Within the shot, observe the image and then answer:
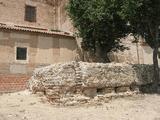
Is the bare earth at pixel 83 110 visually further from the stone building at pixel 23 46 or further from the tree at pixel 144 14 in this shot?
the stone building at pixel 23 46

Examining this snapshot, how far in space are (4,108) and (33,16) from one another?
47.6ft

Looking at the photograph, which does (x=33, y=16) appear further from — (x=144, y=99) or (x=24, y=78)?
(x=144, y=99)

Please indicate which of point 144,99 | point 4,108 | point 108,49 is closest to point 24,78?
point 108,49

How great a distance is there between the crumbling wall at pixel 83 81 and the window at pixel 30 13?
1167 cm

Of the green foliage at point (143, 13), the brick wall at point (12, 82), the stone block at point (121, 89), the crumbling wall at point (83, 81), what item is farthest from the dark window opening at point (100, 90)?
the brick wall at point (12, 82)

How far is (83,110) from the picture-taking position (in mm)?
11297

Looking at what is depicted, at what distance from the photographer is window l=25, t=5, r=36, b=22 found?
967 inches

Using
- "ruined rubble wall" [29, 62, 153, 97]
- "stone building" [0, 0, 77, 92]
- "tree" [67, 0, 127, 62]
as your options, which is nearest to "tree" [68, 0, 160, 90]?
"tree" [67, 0, 127, 62]

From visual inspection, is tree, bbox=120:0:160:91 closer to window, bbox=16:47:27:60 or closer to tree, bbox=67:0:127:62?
tree, bbox=67:0:127:62

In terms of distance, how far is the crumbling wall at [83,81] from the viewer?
11.7 meters

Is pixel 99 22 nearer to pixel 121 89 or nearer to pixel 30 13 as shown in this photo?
→ pixel 121 89

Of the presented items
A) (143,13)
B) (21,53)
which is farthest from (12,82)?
(143,13)

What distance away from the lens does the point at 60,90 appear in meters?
11.6

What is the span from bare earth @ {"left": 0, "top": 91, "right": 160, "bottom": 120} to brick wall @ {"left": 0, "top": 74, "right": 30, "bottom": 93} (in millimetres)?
4520
